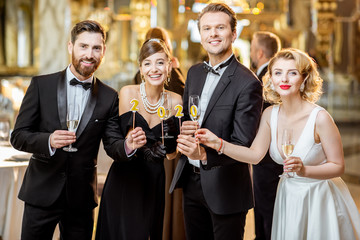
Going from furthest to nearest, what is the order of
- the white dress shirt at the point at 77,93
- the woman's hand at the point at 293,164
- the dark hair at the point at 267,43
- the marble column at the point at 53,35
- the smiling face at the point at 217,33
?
1. the marble column at the point at 53,35
2. the dark hair at the point at 267,43
3. the white dress shirt at the point at 77,93
4. the smiling face at the point at 217,33
5. the woman's hand at the point at 293,164

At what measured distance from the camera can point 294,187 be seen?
8.63 ft

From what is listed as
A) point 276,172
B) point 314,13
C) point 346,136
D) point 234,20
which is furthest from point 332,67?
point 234,20

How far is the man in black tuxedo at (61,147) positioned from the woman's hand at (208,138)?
0.36 metres

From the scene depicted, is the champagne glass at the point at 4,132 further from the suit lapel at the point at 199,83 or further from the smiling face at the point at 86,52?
the suit lapel at the point at 199,83

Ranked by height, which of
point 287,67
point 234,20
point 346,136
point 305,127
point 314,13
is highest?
point 314,13

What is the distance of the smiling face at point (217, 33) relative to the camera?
2629mm

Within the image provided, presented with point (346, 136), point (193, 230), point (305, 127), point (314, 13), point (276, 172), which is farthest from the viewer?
point (314, 13)

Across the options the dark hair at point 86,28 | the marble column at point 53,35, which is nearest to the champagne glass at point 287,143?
the dark hair at point 86,28

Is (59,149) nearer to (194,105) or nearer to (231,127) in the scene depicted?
(194,105)

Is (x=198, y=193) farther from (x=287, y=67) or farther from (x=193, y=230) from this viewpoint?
(x=287, y=67)

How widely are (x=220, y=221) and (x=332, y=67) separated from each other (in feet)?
40.7

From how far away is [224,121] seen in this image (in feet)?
8.59

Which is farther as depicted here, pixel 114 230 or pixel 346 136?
pixel 346 136


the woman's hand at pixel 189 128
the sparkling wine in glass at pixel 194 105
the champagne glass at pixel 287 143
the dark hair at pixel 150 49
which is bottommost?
the champagne glass at pixel 287 143
